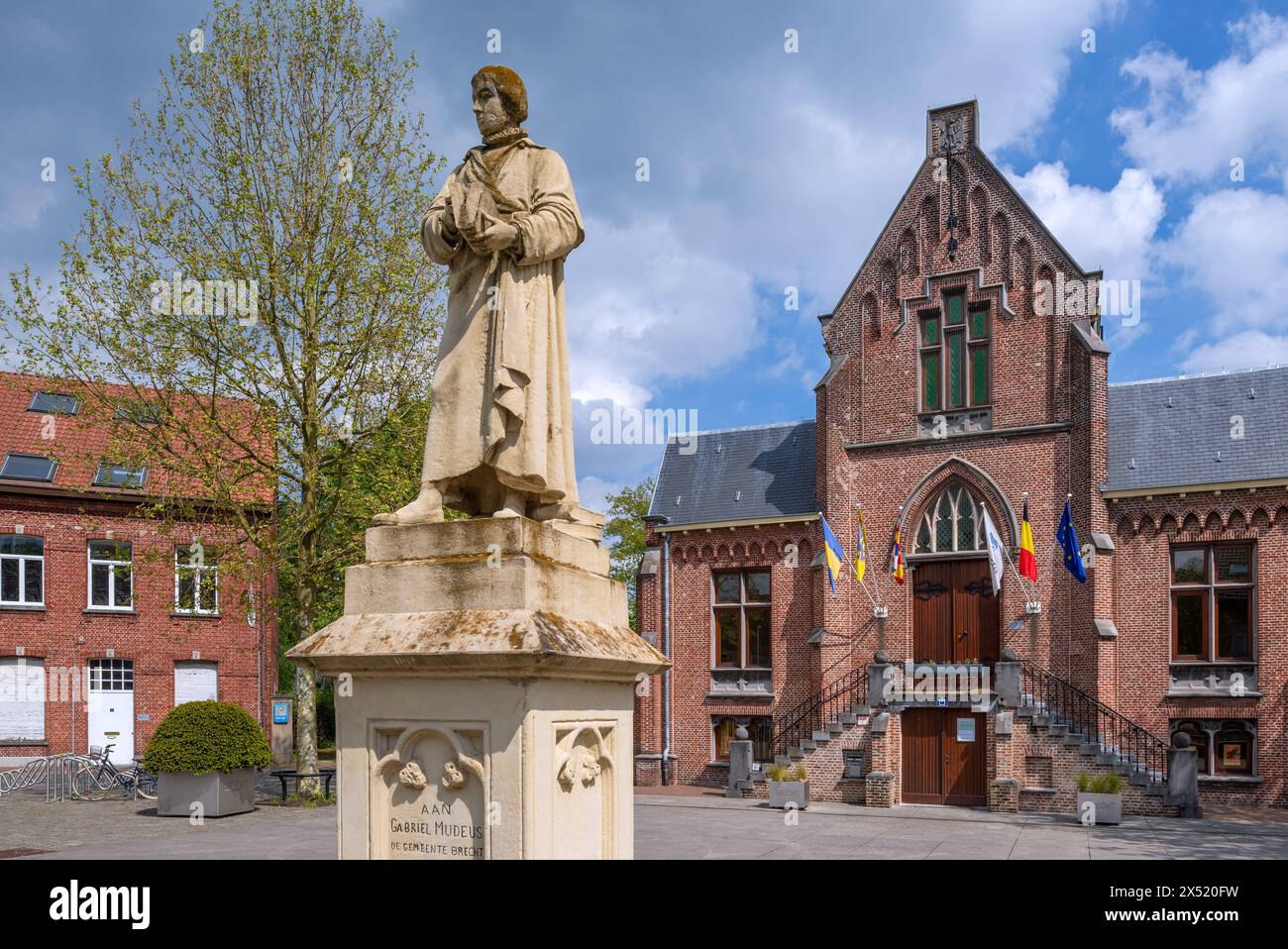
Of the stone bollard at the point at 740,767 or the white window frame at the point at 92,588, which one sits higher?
the white window frame at the point at 92,588

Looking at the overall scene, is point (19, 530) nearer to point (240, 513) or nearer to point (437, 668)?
point (240, 513)

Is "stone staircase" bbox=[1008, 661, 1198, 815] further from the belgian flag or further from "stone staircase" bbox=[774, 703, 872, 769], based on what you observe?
"stone staircase" bbox=[774, 703, 872, 769]

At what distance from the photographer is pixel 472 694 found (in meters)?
4.54

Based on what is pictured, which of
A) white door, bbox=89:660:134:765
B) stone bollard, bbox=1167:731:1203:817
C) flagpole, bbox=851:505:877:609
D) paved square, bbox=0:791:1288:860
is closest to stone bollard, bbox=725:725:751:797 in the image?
paved square, bbox=0:791:1288:860

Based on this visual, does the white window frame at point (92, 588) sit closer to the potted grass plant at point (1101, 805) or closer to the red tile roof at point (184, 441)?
the red tile roof at point (184, 441)

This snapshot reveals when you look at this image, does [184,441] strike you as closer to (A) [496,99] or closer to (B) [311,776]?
(B) [311,776]

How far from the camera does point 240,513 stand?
2020 cm

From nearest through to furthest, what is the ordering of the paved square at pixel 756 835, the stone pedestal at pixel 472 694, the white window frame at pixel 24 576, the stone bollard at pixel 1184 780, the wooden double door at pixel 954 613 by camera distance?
the stone pedestal at pixel 472 694
the paved square at pixel 756 835
the stone bollard at pixel 1184 780
the wooden double door at pixel 954 613
the white window frame at pixel 24 576

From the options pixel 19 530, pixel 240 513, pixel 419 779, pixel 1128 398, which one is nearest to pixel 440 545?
pixel 419 779

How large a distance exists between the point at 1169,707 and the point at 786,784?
756 centimetres

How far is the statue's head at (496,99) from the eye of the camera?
521 centimetres

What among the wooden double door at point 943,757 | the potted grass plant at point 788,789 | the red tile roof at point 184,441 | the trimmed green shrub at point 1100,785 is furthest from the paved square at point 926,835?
the red tile roof at point 184,441

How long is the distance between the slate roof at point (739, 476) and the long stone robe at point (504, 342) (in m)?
22.6

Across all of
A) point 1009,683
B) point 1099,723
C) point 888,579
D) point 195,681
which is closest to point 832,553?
point 888,579
